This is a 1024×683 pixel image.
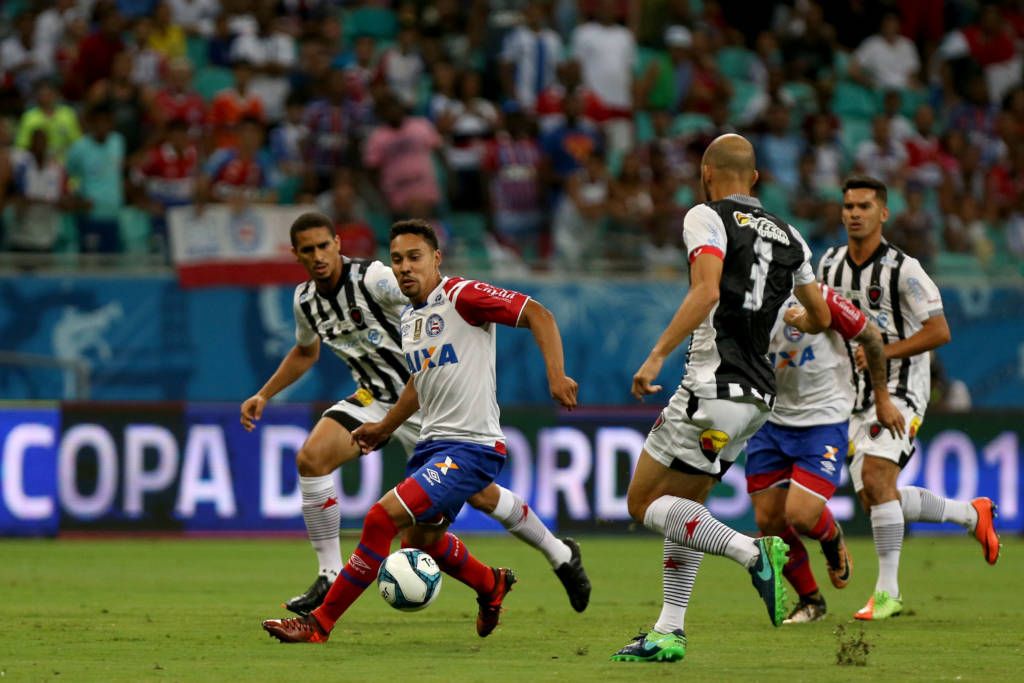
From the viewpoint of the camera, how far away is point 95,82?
19.2 meters

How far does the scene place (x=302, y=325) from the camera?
417 inches

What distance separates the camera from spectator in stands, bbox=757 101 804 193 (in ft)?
64.3

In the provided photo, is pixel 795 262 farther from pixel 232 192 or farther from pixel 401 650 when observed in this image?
pixel 232 192

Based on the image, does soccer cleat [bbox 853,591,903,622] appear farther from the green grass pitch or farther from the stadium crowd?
the stadium crowd

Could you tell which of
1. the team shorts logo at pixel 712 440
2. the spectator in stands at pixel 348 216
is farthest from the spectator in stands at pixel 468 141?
the team shorts logo at pixel 712 440

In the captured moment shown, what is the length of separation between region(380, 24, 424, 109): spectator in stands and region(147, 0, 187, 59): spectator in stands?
2.37 meters

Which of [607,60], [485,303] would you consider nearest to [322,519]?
[485,303]

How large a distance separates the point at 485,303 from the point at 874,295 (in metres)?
3.15

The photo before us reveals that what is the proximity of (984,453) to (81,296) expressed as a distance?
9.20 metres

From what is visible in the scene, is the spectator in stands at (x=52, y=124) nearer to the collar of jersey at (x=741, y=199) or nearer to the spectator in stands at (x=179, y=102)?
the spectator in stands at (x=179, y=102)

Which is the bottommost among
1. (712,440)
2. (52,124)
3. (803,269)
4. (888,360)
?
(712,440)

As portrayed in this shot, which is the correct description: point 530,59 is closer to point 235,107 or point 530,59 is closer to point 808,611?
point 235,107

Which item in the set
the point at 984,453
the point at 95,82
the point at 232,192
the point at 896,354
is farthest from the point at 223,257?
the point at 896,354

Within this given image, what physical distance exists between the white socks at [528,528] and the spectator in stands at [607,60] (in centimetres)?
1140
